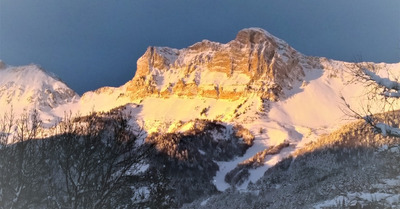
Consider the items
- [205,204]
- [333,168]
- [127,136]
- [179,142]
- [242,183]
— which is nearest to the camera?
[127,136]

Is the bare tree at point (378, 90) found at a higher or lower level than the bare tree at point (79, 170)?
lower

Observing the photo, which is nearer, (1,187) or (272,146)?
(1,187)

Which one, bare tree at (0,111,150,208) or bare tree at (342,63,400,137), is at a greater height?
bare tree at (0,111,150,208)

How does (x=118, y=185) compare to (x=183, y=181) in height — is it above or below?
below

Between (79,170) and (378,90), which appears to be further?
(79,170)

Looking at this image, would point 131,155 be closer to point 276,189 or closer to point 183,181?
point 276,189

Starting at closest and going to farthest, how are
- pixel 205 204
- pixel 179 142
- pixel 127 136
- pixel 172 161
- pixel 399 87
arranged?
1. pixel 399 87
2. pixel 127 136
3. pixel 205 204
4. pixel 172 161
5. pixel 179 142

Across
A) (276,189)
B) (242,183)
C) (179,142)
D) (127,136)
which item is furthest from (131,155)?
(179,142)

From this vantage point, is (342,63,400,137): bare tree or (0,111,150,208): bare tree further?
(0,111,150,208): bare tree

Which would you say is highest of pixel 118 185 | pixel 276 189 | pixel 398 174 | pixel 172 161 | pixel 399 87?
pixel 172 161

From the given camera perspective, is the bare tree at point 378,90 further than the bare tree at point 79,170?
No

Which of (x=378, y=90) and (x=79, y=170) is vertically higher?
(x=79, y=170)
